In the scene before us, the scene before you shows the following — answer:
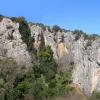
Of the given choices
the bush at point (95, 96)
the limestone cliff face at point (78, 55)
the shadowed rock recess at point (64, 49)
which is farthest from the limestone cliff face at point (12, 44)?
the bush at point (95, 96)

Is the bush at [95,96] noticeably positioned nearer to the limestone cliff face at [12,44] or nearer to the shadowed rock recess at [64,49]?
the shadowed rock recess at [64,49]

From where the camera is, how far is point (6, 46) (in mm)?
77812

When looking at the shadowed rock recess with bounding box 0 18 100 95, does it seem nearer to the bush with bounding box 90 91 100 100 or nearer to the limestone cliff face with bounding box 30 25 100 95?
the limestone cliff face with bounding box 30 25 100 95

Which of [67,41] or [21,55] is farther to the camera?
[67,41]

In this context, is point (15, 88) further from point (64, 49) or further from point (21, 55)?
point (64, 49)

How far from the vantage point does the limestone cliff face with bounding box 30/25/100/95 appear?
7851cm

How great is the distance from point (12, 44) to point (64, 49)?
12262mm

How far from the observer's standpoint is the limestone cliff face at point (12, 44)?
7606cm

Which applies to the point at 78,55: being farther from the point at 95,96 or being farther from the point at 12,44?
the point at 12,44

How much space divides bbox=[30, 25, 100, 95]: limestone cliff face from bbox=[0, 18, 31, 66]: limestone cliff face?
553 cm

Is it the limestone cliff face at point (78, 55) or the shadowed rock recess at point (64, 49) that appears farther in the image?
the limestone cliff face at point (78, 55)

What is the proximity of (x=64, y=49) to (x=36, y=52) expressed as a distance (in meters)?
5.23

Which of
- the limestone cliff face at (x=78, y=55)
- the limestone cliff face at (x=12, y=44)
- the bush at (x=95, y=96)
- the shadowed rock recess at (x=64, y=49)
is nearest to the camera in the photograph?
the bush at (x=95, y=96)

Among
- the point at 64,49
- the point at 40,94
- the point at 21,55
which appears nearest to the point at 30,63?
the point at 21,55
